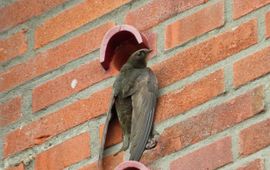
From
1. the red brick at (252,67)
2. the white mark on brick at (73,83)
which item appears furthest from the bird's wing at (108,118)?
the red brick at (252,67)

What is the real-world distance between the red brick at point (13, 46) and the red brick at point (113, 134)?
307 mm

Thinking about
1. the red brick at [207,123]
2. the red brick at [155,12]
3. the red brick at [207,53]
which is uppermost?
the red brick at [155,12]

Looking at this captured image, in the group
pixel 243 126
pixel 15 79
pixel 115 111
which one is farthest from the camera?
pixel 15 79

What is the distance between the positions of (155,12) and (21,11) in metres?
0.33

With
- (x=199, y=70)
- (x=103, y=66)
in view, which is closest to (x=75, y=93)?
(x=103, y=66)

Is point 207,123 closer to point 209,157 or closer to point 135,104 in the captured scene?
point 209,157

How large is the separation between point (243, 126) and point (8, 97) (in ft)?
1.83

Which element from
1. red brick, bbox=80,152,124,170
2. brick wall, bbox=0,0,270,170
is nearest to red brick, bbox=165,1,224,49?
brick wall, bbox=0,0,270,170

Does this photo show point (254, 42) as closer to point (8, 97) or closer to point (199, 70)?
point (199, 70)

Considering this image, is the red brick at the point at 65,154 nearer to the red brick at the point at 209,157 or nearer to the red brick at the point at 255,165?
the red brick at the point at 209,157

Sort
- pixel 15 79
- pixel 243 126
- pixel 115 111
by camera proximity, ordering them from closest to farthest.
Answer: pixel 243 126
pixel 115 111
pixel 15 79

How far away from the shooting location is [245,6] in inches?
96.0

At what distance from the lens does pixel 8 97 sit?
105 inches

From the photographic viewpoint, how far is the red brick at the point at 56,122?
2523mm
